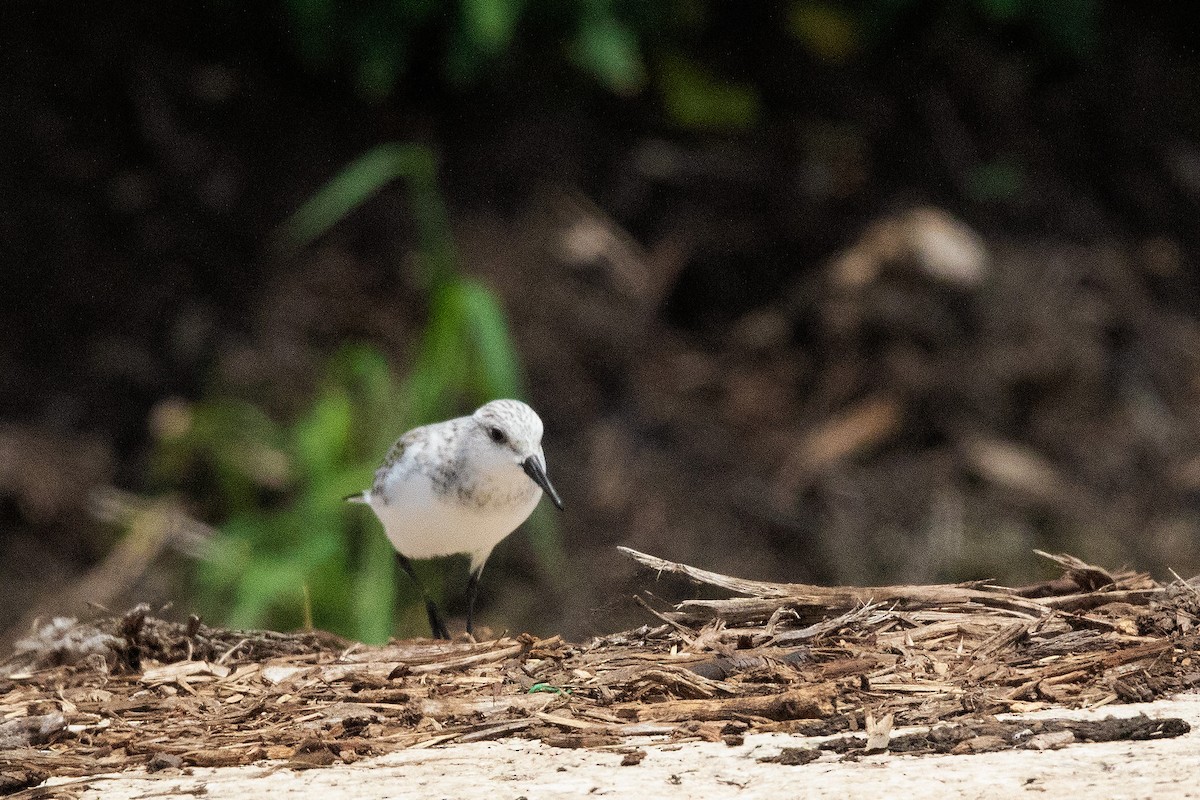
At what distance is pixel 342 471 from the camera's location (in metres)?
6.80

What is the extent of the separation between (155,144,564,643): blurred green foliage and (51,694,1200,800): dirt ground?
2943mm

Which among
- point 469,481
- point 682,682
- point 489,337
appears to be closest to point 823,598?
point 682,682

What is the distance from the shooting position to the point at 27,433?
8.29 metres

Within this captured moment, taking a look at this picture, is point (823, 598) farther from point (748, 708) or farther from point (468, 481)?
point (468, 481)

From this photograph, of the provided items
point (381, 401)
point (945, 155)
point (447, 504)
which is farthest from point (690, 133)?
point (447, 504)

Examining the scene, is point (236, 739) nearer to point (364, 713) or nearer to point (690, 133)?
point (364, 713)

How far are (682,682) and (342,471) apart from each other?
379 cm

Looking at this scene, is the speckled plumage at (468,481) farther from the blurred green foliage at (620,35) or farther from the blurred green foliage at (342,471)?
the blurred green foliage at (620,35)

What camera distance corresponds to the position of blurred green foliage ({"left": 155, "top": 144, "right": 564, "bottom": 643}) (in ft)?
21.2

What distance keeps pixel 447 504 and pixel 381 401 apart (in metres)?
2.32

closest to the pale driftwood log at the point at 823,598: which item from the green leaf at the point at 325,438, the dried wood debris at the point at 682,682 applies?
the dried wood debris at the point at 682,682

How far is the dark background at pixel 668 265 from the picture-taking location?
773 cm

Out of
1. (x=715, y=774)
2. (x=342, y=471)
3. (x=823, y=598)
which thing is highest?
(x=342, y=471)

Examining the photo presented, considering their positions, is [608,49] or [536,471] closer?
[536,471]
